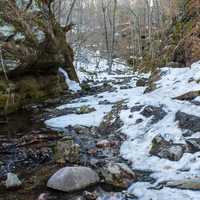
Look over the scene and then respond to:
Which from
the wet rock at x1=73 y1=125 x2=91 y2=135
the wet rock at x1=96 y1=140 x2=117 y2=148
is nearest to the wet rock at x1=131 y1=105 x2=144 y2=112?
the wet rock at x1=73 y1=125 x2=91 y2=135

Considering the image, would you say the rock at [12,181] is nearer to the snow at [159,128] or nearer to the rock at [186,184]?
the snow at [159,128]

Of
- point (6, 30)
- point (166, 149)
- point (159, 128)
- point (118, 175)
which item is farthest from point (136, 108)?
point (6, 30)

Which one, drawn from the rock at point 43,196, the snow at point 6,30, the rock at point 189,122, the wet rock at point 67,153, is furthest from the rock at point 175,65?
the rock at point 43,196

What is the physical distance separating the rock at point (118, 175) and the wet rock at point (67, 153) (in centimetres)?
86

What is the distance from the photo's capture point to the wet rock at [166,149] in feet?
19.2

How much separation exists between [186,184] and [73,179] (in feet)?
5.21

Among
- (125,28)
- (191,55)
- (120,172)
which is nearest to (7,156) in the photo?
(120,172)

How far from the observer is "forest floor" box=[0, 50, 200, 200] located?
5125 mm

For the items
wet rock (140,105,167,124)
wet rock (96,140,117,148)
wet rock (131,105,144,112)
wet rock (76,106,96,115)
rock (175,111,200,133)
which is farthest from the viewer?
wet rock (76,106,96,115)

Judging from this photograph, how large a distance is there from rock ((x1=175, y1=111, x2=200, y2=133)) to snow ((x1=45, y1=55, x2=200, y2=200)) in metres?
0.11

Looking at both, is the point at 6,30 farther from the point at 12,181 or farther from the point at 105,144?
the point at 12,181

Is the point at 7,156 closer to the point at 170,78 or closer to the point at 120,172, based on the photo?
the point at 120,172

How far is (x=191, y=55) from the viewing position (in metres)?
10.2

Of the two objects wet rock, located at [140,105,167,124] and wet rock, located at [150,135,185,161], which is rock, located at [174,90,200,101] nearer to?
wet rock, located at [140,105,167,124]
